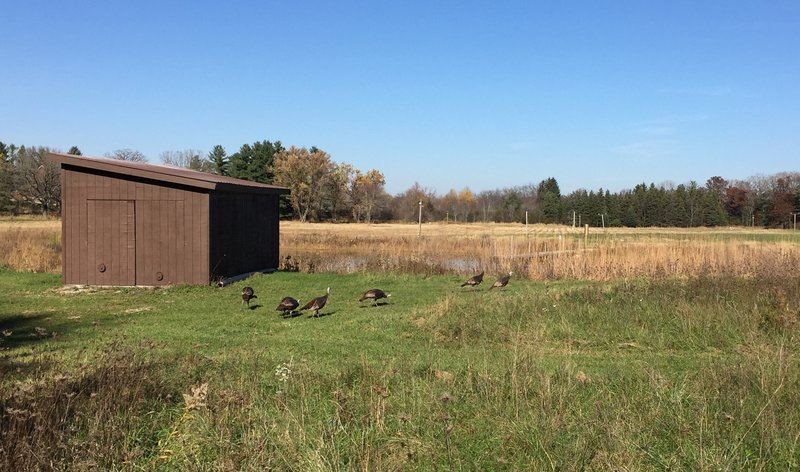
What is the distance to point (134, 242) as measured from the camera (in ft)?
51.9

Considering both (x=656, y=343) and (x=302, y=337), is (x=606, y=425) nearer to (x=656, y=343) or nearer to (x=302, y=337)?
(x=656, y=343)

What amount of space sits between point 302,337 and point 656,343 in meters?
4.78

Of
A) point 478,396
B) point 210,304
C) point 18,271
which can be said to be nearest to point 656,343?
point 478,396

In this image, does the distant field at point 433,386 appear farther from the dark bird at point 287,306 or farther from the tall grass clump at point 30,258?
the tall grass clump at point 30,258

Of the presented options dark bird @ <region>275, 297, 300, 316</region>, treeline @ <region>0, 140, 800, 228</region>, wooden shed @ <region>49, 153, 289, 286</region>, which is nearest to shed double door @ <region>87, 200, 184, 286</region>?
wooden shed @ <region>49, 153, 289, 286</region>

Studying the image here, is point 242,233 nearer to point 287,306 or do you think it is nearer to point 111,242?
point 111,242

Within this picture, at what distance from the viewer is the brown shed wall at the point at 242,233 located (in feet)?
53.3

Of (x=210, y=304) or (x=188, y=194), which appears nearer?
(x=210, y=304)

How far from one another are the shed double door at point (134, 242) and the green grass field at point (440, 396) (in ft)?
21.1

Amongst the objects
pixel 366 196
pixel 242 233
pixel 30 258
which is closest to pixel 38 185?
pixel 366 196

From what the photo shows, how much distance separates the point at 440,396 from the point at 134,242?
519 inches

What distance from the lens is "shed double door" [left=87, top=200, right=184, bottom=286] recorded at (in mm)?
15766

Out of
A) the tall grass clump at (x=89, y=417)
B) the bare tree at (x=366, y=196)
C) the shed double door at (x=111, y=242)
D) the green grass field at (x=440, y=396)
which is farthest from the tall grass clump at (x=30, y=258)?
the bare tree at (x=366, y=196)

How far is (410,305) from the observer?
1242 cm
